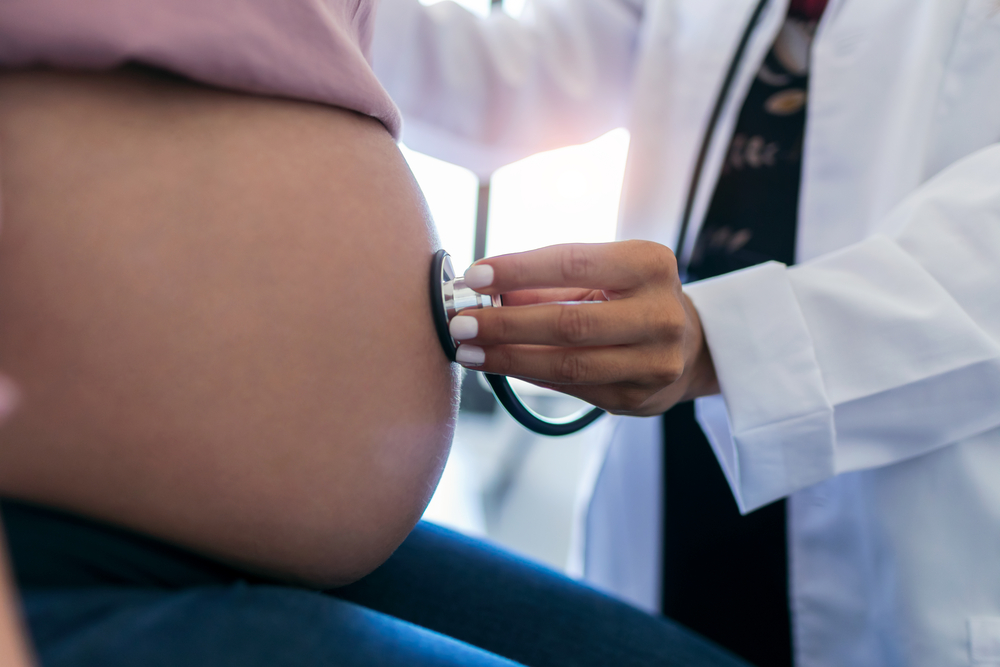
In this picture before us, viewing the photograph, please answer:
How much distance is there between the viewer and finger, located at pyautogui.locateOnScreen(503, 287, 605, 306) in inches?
20.6

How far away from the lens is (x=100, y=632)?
264 mm

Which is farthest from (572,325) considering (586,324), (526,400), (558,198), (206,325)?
(526,400)

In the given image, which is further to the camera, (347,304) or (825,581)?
(825,581)

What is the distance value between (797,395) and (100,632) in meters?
0.58

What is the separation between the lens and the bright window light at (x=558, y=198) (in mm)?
1523

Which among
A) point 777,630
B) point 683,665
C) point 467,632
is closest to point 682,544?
point 777,630

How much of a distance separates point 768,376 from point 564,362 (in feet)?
0.85

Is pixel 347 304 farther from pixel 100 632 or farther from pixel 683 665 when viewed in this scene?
pixel 683 665

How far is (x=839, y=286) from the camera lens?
56 cm

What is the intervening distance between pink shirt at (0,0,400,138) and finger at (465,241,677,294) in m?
0.16

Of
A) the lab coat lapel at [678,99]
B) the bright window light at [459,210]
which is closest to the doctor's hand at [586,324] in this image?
the lab coat lapel at [678,99]

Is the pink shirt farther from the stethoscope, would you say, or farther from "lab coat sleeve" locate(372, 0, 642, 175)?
"lab coat sleeve" locate(372, 0, 642, 175)

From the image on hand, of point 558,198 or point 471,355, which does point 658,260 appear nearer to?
point 471,355

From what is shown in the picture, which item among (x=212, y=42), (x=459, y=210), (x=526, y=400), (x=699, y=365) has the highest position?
(x=212, y=42)
